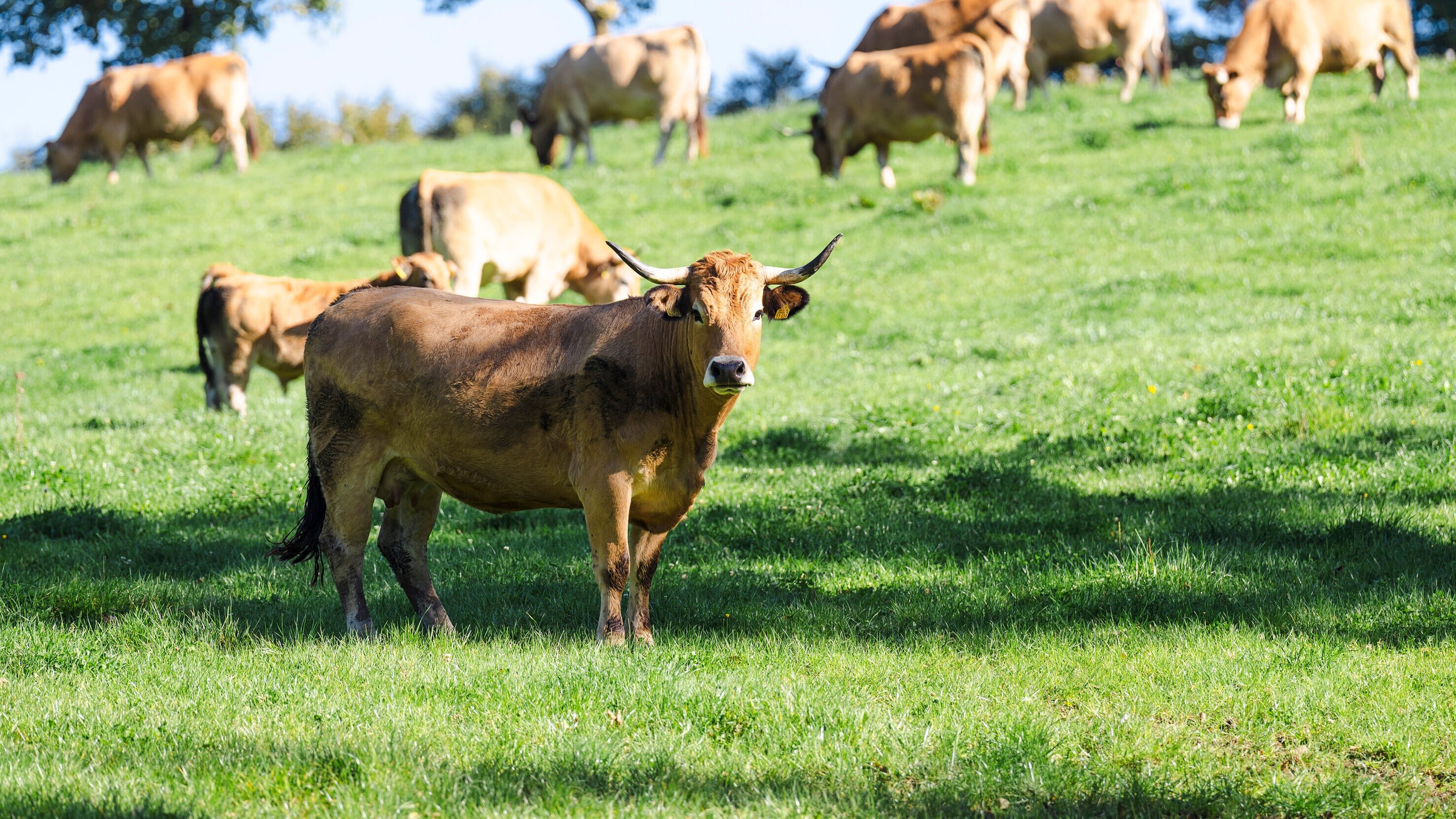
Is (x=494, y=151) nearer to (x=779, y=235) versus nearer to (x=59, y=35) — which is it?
(x=779, y=235)

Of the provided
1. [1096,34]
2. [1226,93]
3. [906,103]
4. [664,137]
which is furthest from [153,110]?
[1226,93]

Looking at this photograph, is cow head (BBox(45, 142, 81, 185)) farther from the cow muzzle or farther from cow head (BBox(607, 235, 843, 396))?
the cow muzzle

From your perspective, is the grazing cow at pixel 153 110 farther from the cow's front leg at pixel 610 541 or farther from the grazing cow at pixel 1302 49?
the cow's front leg at pixel 610 541

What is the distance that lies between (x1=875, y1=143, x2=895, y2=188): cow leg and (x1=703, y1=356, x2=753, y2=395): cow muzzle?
16810 millimetres

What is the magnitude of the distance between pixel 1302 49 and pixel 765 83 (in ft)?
157

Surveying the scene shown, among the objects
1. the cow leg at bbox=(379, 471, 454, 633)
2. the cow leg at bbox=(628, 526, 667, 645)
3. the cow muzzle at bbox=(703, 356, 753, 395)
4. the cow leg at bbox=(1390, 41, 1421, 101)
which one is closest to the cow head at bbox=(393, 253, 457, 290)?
the cow leg at bbox=(379, 471, 454, 633)

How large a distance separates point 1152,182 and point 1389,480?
1237 cm

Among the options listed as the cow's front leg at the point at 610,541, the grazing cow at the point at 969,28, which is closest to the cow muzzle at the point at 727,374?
the cow's front leg at the point at 610,541

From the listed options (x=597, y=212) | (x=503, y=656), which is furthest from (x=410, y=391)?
(x=597, y=212)

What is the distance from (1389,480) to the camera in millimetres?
8305

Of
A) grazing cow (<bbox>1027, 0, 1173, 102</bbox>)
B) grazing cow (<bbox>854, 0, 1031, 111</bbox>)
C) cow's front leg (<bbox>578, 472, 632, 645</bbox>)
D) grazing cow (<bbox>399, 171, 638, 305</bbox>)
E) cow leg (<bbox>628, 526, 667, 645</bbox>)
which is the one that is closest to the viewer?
cow's front leg (<bbox>578, 472, 632, 645</bbox>)

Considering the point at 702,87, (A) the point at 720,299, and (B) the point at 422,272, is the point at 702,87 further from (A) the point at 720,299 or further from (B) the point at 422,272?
(A) the point at 720,299

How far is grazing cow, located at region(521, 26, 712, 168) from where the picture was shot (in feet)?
88.0

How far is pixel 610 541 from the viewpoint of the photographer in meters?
6.23
